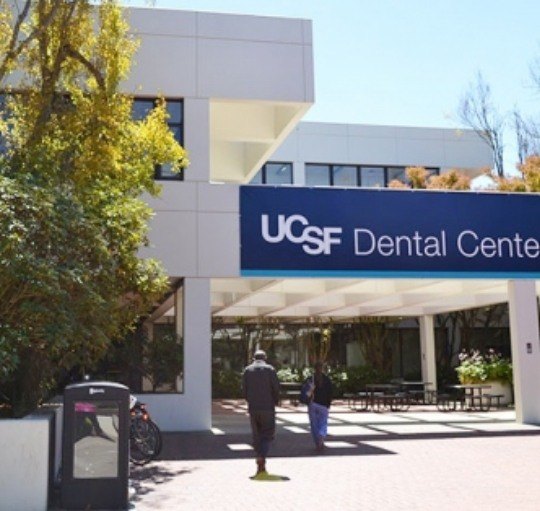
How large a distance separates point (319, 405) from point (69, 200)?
5547 mm

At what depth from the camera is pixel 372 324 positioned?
31328mm

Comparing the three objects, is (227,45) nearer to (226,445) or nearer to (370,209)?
(370,209)

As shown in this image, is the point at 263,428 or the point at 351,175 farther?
the point at 351,175

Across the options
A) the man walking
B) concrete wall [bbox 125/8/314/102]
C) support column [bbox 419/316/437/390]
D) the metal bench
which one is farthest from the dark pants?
support column [bbox 419/316/437/390]

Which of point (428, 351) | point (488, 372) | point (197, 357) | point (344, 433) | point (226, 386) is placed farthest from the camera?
point (226, 386)

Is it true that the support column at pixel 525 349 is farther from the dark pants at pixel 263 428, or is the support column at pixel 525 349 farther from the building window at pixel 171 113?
the dark pants at pixel 263 428

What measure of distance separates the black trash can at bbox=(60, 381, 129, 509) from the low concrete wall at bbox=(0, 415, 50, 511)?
297 mm

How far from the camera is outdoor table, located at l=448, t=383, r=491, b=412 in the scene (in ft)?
71.7

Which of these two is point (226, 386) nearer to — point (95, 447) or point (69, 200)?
point (69, 200)

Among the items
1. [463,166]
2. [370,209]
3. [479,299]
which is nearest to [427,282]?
[370,209]

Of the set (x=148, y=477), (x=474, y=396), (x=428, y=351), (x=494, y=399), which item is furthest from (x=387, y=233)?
(x=428, y=351)

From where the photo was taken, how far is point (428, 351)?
90.1ft

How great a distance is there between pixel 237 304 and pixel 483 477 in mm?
14862

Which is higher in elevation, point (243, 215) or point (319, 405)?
point (243, 215)
